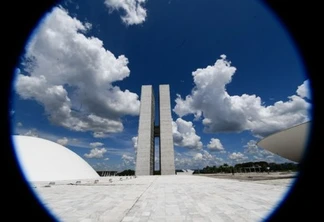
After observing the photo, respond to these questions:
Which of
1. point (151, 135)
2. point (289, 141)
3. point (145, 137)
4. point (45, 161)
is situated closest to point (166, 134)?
point (151, 135)

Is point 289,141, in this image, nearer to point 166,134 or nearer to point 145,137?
point 166,134

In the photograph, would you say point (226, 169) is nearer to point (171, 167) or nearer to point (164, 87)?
point (171, 167)

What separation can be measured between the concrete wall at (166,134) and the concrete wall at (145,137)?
3137mm

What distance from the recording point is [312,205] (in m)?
4.80

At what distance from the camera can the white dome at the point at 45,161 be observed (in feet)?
64.4

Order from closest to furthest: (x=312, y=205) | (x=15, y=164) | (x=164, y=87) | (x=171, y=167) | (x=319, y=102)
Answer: (x=312, y=205) → (x=319, y=102) → (x=15, y=164) → (x=171, y=167) → (x=164, y=87)

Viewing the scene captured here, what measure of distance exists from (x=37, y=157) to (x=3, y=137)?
58.9 feet

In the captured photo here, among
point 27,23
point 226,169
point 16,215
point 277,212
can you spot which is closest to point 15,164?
point 16,215

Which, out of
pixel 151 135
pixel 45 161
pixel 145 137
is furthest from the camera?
pixel 151 135

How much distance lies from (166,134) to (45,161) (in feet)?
125

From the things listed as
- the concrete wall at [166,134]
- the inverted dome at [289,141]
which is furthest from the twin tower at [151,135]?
the inverted dome at [289,141]

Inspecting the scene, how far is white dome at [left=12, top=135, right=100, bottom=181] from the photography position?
1962 cm

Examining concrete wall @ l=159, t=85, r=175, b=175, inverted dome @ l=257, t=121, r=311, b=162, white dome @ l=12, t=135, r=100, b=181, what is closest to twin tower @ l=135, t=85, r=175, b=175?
concrete wall @ l=159, t=85, r=175, b=175

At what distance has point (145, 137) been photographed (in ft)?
185
